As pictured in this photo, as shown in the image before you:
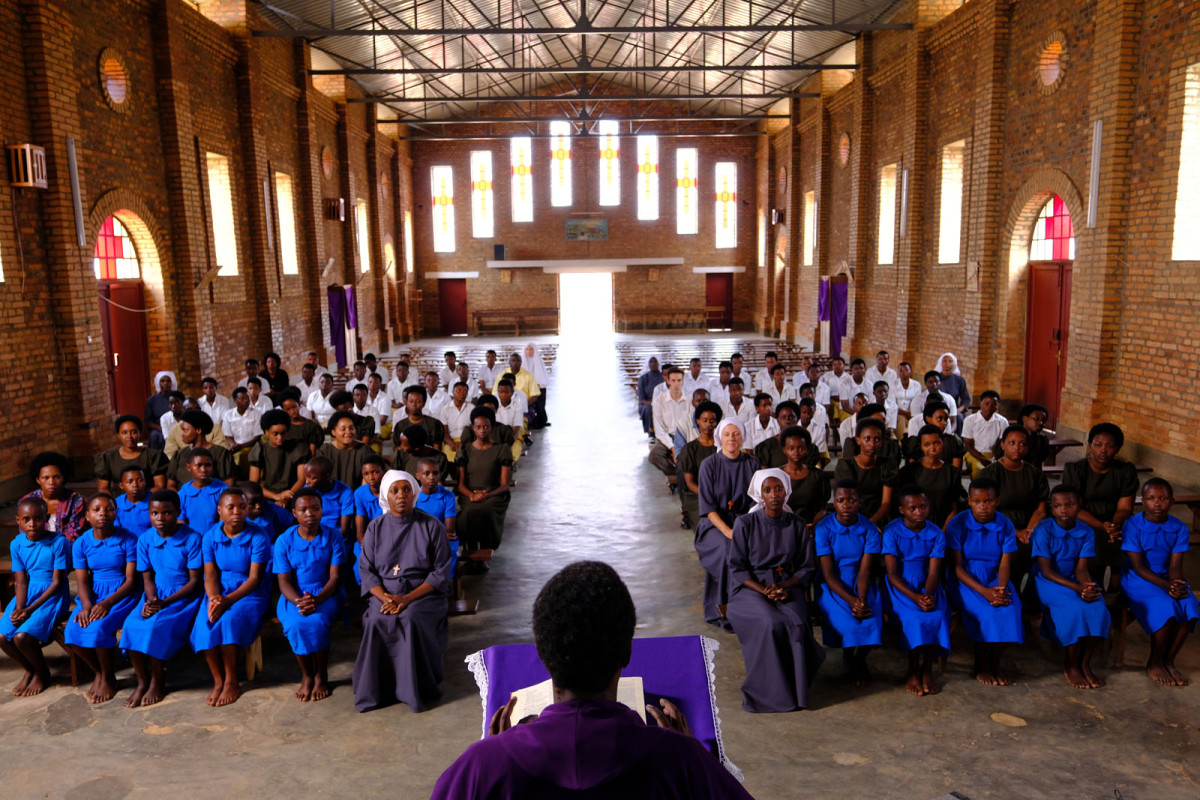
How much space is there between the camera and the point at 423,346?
28.5 meters

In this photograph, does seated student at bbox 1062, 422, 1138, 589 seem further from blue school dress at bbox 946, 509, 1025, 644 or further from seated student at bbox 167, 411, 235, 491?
A: seated student at bbox 167, 411, 235, 491

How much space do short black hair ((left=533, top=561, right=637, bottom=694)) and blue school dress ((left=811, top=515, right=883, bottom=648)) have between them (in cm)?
401

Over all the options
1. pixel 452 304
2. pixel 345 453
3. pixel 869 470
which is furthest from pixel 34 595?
pixel 452 304

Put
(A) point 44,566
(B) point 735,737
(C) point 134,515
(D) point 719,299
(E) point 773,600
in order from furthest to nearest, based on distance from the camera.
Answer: (D) point 719,299 < (C) point 134,515 < (A) point 44,566 < (E) point 773,600 < (B) point 735,737

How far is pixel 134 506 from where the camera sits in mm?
6414

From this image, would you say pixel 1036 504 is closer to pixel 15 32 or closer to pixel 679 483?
pixel 679 483

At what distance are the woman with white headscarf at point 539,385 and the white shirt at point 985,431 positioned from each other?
685 cm

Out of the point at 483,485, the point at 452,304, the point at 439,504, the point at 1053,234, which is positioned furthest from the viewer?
the point at 452,304

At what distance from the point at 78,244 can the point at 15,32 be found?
94.1 inches

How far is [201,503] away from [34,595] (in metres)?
1.27

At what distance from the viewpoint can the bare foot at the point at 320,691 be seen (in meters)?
5.67

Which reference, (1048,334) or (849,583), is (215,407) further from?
(1048,334)

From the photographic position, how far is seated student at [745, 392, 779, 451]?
9750 mm

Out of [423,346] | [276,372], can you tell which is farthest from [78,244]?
[423,346]
